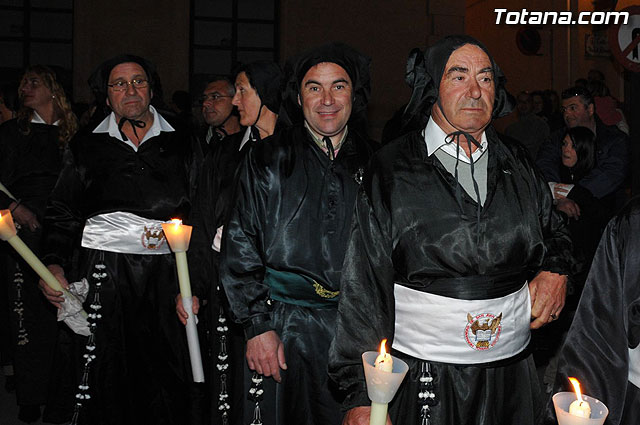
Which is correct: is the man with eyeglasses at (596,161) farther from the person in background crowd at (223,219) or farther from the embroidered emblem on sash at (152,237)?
the embroidered emblem on sash at (152,237)

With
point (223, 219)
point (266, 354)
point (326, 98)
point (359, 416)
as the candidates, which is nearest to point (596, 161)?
point (223, 219)

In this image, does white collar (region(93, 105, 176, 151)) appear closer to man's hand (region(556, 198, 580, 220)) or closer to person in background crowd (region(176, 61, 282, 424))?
person in background crowd (region(176, 61, 282, 424))

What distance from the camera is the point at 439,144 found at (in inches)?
112

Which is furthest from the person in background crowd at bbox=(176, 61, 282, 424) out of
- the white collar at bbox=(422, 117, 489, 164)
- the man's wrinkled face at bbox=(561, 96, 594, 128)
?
the man's wrinkled face at bbox=(561, 96, 594, 128)

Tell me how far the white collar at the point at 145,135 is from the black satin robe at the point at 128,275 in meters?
0.04

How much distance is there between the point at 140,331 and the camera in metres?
4.77

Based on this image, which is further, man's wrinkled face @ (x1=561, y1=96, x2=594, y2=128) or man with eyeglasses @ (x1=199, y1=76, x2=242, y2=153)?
man's wrinkled face @ (x1=561, y1=96, x2=594, y2=128)

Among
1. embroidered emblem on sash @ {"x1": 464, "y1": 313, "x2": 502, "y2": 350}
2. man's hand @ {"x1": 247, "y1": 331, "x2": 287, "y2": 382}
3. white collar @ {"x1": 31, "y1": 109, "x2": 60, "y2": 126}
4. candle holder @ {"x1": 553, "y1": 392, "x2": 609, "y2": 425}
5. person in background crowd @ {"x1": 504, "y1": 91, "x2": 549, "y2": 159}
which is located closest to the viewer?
candle holder @ {"x1": 553, "y1": 392, "x2": 609, "y2": 425}

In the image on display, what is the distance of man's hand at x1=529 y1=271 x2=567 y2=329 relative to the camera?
9.44ft

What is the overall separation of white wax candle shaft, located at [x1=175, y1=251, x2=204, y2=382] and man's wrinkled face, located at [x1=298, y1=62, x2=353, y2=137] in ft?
3.26

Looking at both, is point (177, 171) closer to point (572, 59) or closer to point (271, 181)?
point (271, 181)

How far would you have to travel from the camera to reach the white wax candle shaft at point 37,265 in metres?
4.09

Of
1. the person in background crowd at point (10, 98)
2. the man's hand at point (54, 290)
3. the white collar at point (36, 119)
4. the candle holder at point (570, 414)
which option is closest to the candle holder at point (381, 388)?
the candle holder at point (570, 414)

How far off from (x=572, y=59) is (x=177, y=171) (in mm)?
16211
